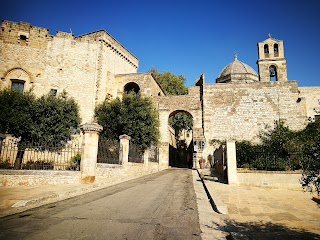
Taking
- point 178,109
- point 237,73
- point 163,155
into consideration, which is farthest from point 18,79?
point 237,73

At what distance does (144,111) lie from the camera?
1852cm

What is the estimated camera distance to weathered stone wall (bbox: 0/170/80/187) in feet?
27.1

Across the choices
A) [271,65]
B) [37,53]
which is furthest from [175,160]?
[37,53]

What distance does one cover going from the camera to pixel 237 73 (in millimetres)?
29516

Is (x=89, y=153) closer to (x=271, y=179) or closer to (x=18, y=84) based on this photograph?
(x=271, y=179)

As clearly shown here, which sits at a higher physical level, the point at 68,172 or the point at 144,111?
the point at 144,111

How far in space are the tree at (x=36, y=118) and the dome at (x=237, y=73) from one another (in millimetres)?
21353

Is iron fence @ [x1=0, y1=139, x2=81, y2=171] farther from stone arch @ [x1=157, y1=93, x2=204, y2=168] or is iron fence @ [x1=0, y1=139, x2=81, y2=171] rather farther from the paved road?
stone arch @ [x1=157, y1=93, x2=204, y2=168]

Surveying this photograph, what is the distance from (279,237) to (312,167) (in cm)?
121

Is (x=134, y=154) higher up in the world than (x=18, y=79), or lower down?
lower down

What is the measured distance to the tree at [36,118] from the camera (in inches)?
610

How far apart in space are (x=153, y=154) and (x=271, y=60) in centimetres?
1794

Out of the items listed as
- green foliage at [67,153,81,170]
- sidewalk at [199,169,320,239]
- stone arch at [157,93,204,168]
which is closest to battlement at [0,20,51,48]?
stone arch at [157,93,204,168]

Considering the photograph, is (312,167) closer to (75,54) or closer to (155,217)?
(155,217)
